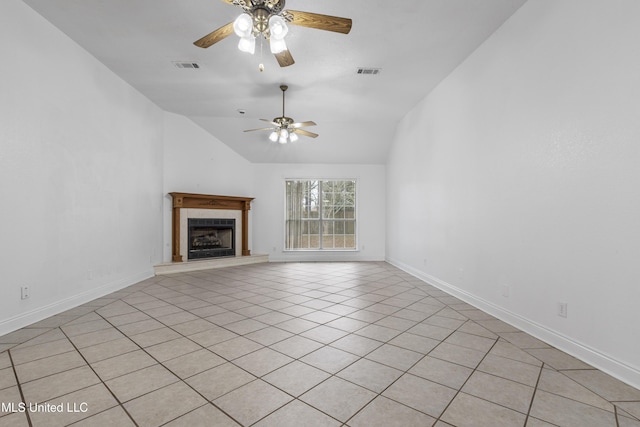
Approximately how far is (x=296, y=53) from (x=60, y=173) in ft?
9.92

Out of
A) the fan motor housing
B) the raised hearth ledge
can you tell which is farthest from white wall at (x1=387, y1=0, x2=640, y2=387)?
the raised hearth ledge

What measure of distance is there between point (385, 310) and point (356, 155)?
4.74m

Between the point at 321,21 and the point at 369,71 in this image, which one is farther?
the point at 369,71

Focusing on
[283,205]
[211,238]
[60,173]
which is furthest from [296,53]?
[211,238]

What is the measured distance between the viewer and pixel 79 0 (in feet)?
9.43

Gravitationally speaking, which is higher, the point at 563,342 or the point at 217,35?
the point at 217,35

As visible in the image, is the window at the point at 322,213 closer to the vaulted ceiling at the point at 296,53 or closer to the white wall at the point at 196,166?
the white wall at the point at 196,166

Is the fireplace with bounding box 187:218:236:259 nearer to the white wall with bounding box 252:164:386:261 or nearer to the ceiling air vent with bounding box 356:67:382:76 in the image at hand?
the white wall with bounding box 252:164:386:261

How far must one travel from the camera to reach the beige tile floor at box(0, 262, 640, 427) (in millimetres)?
1609

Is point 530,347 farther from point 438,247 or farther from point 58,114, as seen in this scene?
point 58,114

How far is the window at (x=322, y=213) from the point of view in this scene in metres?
8.02

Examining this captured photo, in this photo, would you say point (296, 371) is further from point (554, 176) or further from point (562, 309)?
point (554, 176)

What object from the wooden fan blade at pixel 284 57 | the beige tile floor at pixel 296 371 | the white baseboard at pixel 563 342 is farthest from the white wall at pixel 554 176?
the wooden fan blade at pixel 284 57

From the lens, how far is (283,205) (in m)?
7.87
